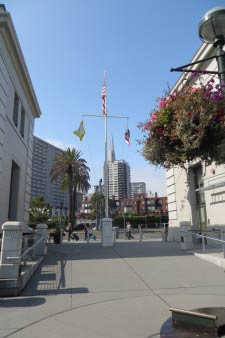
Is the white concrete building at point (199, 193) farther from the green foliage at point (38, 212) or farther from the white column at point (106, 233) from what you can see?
the green foliage at point (38, 212)

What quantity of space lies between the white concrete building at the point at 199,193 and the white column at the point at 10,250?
23.1 feet

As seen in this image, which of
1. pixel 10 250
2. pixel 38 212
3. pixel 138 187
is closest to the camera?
pixel 10 250

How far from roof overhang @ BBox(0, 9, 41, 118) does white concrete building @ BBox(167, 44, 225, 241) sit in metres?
7.94

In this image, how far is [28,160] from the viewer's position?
22.7 m

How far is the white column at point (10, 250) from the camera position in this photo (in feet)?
26.1

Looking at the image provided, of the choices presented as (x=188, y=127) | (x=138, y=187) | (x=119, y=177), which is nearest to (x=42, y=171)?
(x=119, y=177)

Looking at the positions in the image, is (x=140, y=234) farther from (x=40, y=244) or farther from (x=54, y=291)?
(x=54, y=291)

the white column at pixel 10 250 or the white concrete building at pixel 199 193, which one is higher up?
the white concrete building at pixel 199 193

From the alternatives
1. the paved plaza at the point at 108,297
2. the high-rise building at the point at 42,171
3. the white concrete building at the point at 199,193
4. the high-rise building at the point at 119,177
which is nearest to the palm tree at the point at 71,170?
the white concrete building at the point at 199,193

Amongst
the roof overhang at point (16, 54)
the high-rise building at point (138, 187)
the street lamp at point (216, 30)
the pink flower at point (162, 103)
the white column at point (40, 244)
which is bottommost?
the white column at point (40, 244)

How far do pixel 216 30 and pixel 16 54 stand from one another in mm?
14343

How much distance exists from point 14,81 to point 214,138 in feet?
49.2

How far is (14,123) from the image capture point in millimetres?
18391

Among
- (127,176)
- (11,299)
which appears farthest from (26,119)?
(127,176)
